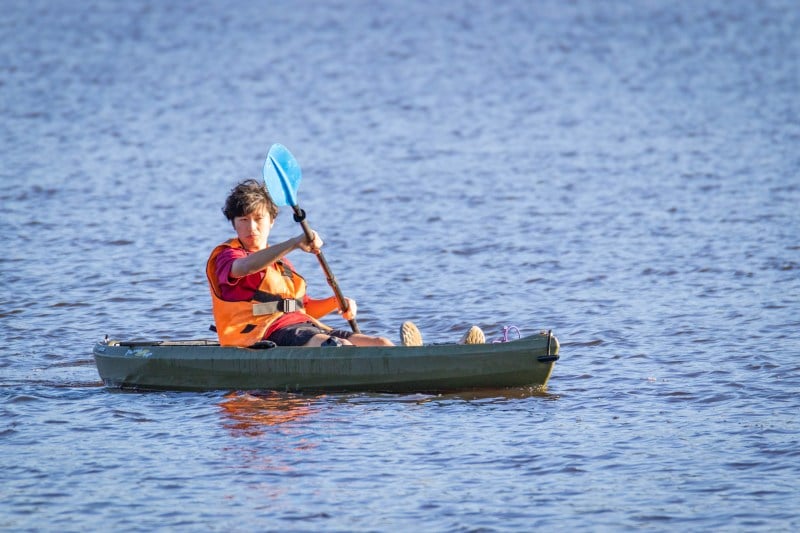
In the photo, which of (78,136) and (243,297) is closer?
(243,297)

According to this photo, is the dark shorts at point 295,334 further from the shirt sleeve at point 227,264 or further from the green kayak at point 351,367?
the shirt sleeve at point 227,264

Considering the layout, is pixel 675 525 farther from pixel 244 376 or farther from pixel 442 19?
pixel 442 19

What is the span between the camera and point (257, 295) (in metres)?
7.00

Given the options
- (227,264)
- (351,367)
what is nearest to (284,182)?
(227,264)

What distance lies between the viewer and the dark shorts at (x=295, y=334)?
23.1 feet

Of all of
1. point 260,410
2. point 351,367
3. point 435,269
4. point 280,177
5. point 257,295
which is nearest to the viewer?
A: point 260,410

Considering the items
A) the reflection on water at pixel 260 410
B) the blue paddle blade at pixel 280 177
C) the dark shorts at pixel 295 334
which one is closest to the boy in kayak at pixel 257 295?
the dark shorts at pixel 295 334

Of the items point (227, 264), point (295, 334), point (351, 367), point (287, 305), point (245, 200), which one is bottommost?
point (351, 367)

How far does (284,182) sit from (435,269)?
313 cm

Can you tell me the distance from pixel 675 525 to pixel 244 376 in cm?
268

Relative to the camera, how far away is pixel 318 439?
6.27 m

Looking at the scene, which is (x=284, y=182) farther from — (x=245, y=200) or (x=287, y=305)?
(x=287, y=305)

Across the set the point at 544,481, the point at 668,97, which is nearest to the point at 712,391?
the point at 544,481

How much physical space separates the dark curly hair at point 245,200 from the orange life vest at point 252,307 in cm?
17
